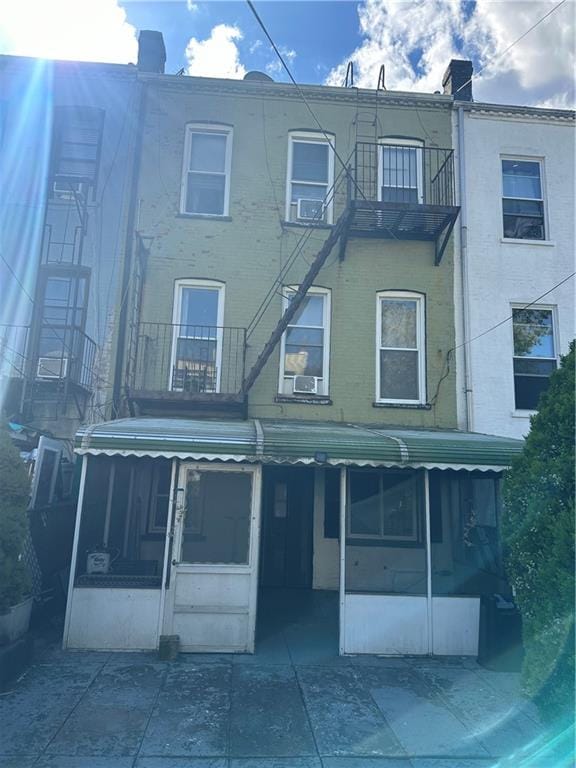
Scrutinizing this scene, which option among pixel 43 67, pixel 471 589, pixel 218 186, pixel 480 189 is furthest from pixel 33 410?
pixel 480 189

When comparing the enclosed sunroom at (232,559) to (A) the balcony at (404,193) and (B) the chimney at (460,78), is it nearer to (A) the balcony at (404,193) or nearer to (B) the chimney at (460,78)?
(A) the balcony at (404,193)

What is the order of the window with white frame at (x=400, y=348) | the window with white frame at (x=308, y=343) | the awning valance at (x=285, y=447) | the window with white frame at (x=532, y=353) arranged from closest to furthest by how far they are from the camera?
the awning valance at (x=285, y=447)
the window with white frame at (x=308, y=343)
the window with white frame at (x=400, y=348)
the window with white frame at (x=532, y=353)

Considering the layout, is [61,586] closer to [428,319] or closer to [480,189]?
[428,319]

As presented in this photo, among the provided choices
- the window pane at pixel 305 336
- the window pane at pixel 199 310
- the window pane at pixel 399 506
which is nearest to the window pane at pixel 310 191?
the window pane at pixel 199 310

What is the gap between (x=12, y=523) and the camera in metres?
5.73

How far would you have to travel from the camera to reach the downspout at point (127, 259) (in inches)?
368

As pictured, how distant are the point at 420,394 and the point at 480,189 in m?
4.22

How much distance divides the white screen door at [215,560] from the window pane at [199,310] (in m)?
3.19

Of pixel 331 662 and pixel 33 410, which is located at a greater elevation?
pixel 33 410

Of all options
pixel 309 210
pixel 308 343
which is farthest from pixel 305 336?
pixel 309 210

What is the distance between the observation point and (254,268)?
9.71m

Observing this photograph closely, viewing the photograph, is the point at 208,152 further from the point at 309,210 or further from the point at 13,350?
the point at 13,350

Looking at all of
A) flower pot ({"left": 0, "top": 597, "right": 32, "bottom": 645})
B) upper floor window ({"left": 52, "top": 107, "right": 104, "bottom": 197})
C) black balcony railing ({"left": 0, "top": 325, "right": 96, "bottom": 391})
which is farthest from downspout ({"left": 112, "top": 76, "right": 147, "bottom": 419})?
flower pot ({"left": 0, "top": 597, "right": 32, "bottom": 645})

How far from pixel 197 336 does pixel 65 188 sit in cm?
375
